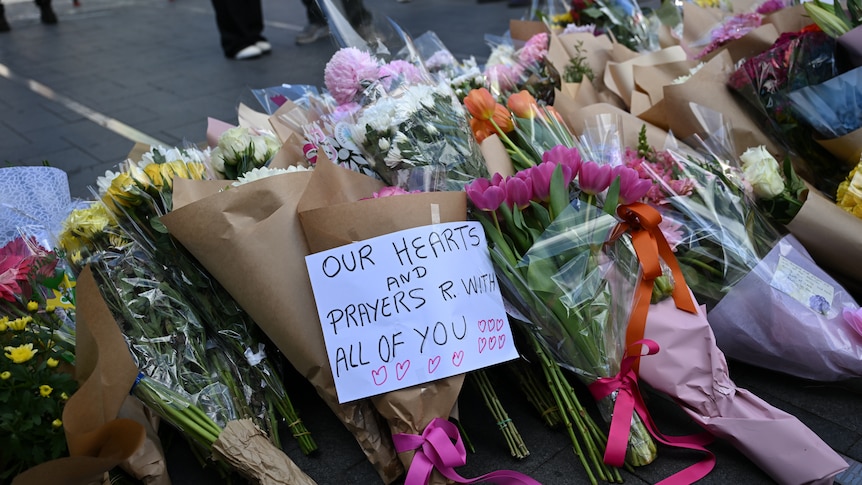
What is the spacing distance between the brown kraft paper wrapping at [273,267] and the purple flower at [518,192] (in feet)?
1.78

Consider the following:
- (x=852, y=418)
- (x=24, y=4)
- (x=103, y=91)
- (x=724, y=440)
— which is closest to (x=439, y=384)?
(x=724, y=440)

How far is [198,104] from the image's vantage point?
5484mm

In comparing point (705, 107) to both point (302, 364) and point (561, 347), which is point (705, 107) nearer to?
point (561, 347)

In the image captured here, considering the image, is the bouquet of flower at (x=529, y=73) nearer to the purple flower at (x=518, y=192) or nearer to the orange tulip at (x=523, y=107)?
the orange tulip at (x=523, y=107)

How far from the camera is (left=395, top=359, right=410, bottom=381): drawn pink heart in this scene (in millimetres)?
1809

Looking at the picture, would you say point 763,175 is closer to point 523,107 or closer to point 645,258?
point 645,258

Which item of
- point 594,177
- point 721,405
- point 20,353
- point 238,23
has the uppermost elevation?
point 594,177

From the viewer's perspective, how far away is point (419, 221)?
6.25ft

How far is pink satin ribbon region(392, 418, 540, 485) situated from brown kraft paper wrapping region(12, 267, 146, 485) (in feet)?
2.00

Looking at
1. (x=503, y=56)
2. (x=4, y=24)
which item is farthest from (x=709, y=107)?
(x=4, y=24)

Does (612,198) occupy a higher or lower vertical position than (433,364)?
higher

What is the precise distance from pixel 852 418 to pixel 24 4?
1115cm

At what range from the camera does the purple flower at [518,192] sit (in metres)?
1.94

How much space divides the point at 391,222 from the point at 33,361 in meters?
0.86
